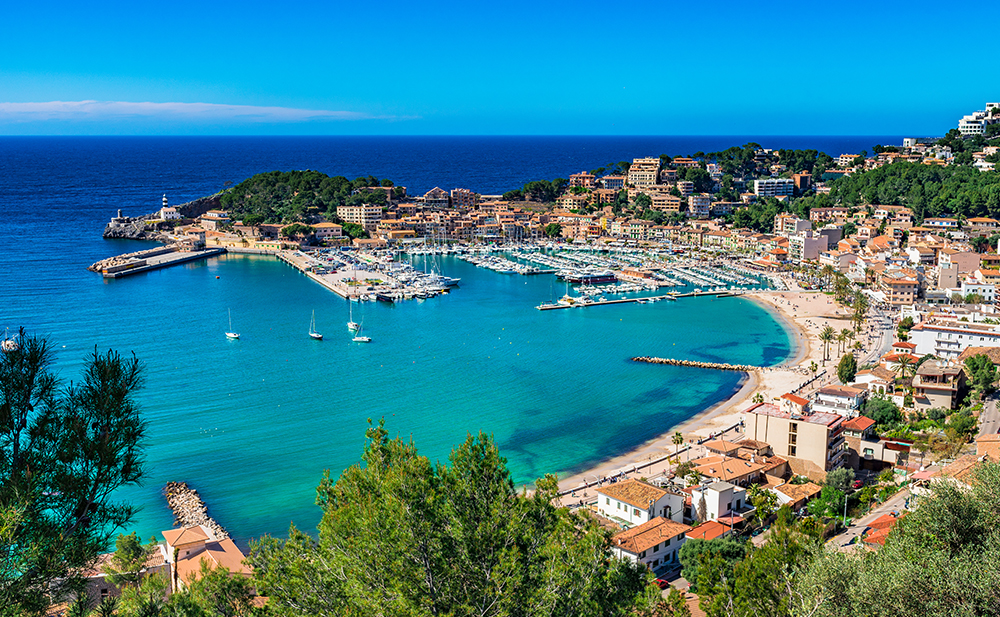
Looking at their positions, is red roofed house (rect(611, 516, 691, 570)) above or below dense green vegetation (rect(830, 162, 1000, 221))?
below

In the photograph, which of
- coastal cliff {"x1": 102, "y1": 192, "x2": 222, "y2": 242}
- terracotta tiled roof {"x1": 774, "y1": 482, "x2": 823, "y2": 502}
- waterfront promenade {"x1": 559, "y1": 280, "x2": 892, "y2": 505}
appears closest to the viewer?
terracotta tiled roof {"x1": 774, "y1": 482, "x2": 823, "y2": 502}

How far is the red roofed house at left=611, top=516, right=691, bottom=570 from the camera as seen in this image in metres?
11.8

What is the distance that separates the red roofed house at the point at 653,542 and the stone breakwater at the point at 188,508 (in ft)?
22.0

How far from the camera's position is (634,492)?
13.9 metres

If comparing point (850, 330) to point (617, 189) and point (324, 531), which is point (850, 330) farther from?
point (617, 189)

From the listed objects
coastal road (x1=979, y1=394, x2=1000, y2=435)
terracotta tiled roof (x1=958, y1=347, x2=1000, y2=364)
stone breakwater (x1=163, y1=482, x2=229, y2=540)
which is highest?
terracotta tiled roof (x1=958, y1=347, x2=1000, y2=364)

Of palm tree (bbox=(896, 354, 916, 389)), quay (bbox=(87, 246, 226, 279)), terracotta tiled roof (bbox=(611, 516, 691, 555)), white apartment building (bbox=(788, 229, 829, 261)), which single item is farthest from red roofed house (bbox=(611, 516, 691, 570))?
white apartment building (bbox=(788, 229, 829, 261))

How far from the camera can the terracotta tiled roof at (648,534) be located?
11875 millimetres

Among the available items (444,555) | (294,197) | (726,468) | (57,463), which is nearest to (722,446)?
(726,468)

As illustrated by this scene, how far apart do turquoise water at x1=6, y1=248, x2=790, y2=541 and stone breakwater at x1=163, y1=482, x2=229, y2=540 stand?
0.21 m

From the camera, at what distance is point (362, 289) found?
36.6 meters

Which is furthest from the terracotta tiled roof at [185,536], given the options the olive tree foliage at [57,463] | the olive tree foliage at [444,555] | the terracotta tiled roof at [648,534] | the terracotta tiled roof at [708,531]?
the terracotta tiled roof at [708,531]

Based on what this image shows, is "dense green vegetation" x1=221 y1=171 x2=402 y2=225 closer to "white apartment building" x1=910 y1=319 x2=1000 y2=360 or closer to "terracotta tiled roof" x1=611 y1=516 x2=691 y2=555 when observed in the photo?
"white apartment building" x1=910 y1=319 x2=1000 y2=360

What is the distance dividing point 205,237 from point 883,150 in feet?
183
